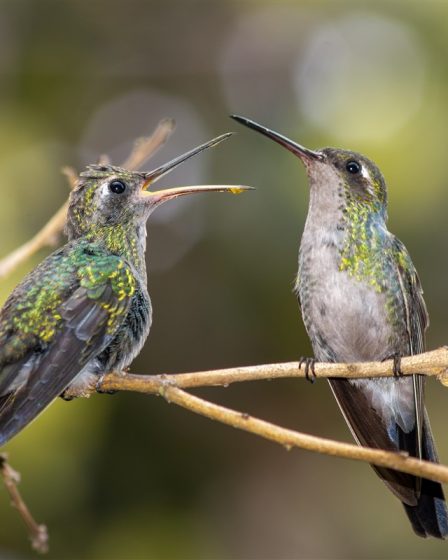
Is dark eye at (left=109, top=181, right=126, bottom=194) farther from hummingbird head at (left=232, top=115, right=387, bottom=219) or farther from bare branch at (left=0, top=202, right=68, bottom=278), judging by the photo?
hummingbird head at (left=232, top=115, right=387, bottom=219)

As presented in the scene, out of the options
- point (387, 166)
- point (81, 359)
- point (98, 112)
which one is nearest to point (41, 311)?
point (81, 359)

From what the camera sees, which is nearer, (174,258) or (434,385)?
(434,385)

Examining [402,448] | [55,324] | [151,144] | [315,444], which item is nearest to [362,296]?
[402,448]

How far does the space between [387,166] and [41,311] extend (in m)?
2.54

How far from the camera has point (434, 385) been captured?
19.6 feet

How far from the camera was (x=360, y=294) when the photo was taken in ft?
11.8

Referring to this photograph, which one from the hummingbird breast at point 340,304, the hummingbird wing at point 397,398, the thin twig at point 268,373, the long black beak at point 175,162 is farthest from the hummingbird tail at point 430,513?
the long black beak at point 175,162

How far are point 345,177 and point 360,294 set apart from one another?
20.5 inches

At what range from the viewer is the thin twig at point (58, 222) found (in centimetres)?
310

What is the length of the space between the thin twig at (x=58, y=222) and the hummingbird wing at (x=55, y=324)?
0.10 m

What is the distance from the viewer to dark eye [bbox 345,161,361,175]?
3779 millimetres

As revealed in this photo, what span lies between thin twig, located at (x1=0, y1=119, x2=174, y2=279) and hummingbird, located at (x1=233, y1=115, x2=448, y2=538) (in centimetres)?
55

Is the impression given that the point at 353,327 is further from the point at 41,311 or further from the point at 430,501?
the point at 41,311

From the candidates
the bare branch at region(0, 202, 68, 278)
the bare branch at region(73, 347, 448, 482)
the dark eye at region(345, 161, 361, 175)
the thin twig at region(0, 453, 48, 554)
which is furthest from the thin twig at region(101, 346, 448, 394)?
the dark eye at region(345, 161, 361, 175)
